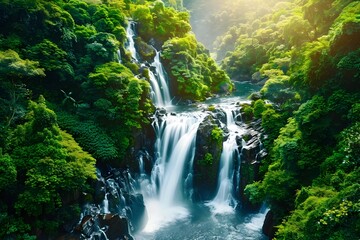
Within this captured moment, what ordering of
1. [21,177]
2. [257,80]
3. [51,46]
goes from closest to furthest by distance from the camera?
1. [21,177]
2. [51,46]
3. [257,80]

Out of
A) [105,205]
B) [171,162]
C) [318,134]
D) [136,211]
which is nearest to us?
[318,134]

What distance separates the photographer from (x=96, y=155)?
1816 cm

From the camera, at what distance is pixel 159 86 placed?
31.7 meters

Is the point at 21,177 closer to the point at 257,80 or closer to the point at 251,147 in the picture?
the point at 251,147

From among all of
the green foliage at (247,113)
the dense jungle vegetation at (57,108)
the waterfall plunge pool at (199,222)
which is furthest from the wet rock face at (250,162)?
the dense jungle vegetation at (57,108)

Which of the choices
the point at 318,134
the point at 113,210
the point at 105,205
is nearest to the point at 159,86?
the point at 113,210

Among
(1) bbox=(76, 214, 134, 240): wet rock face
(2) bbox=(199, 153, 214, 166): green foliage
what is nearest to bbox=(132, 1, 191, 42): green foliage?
(2) bbox=(199, 153, 214, 166): green foliage

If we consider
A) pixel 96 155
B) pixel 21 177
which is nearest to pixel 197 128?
pixel 96 155

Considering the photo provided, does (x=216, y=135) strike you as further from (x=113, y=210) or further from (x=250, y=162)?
(x=113, y=210)

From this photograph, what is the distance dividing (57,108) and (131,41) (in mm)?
15757

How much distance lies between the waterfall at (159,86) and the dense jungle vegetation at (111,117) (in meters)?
2.76

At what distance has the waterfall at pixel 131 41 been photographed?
31141mm

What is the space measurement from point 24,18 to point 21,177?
10908 mm

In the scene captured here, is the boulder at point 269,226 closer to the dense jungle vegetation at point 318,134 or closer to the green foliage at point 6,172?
the dense jungle vegetation at point 318,134
